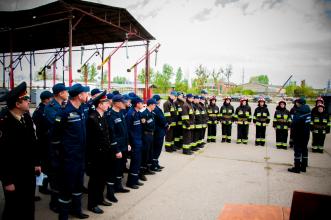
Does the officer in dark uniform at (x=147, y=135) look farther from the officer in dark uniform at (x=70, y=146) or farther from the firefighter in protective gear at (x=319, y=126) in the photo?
the firefighter in protective gear at (x=319, y=126)

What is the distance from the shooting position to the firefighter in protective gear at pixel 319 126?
9180mm

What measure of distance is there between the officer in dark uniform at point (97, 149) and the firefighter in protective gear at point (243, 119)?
766 cm

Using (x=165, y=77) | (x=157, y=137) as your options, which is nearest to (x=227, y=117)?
(x=157, y=137)

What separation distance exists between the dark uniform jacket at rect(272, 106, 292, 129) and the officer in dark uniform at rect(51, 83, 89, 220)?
8.50 metres

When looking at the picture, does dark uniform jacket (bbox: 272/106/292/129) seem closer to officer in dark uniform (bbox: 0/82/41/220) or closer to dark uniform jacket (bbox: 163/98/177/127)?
dark uniform jacket (bbox: 163/98/177/127)

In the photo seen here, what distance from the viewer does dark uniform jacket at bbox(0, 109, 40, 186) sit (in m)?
2.88

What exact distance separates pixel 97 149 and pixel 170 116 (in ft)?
15.7

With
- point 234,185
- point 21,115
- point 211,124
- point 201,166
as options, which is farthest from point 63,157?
point 211,124

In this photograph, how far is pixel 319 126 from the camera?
9.19 meters

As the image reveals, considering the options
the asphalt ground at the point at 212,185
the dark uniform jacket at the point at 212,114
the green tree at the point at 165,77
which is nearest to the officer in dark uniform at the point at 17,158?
the asphalt ground at the point at 212,185

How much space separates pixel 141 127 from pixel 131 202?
170 cm

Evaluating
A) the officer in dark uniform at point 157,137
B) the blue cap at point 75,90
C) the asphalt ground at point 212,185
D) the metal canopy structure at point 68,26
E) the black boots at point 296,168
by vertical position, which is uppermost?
the metal canopy structure at point 68,26

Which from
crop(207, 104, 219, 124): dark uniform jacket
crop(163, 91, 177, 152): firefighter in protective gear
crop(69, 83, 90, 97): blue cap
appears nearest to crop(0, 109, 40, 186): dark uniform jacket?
crop(69, 83, 90, 97): blue cap

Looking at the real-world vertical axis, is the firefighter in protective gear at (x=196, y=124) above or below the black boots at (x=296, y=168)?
above
